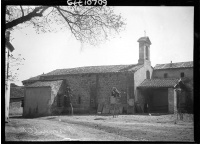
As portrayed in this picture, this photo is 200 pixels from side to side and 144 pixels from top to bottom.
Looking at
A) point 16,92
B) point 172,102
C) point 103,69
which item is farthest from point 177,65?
point 16,92

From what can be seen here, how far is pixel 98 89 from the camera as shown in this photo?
68.4ft

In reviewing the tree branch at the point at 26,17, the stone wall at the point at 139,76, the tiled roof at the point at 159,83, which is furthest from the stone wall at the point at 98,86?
the tree branch at the point at 26,17

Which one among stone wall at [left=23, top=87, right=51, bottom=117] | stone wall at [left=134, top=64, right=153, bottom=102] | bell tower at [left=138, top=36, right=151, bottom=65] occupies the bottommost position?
stone wall at [left=23, top=87, right=51, bottom=117]

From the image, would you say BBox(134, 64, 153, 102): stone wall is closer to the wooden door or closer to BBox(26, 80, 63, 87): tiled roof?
the wooden door

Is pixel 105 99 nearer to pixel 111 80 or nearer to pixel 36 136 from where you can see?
pixel 111 80

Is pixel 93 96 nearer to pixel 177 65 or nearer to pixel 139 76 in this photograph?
pixel 139 76

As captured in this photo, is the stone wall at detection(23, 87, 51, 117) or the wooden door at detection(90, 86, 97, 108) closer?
the stone wall at detection(23, 87, 51, 117)

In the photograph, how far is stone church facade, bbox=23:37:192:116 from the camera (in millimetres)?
18781

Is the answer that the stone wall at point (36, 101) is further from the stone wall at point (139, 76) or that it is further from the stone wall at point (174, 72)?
the stone wall at point (174, 72)

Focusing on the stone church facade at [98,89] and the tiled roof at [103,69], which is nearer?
the stone church facade at [98,89]

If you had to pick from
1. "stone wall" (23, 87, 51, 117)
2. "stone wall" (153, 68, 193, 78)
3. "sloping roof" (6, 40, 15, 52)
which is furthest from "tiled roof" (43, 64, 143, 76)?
"sloping roof" (6, 40, 15, 52)

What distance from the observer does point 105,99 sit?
2017cm

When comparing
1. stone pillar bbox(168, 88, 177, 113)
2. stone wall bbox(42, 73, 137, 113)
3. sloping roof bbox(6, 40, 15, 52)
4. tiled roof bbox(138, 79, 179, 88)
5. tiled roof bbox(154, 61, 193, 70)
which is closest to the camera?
sloping roof bbox(6, 40, 15, 52)

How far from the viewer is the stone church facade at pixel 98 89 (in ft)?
61.6
